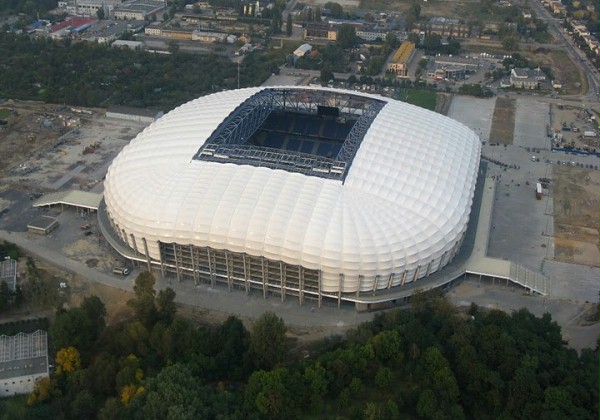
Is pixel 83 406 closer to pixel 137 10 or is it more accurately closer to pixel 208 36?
pixel 208 36

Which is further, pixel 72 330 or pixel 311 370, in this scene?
pixel 72 330

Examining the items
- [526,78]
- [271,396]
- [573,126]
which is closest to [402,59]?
[526,78]

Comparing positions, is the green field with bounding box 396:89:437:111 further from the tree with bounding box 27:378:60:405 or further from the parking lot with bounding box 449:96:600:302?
the tree with bounding box 27:378:60:405

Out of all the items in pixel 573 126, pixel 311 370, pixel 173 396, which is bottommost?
pixel 311 370

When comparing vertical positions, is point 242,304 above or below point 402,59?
below

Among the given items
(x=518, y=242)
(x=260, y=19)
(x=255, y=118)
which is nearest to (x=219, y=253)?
(x=255, y=118)

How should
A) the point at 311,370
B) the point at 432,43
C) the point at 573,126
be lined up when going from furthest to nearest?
the point at 432,43, the point at 573,126, the point at 311,370

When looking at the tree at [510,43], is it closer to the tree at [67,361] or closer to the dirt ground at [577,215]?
the dirt ground at [577,215]

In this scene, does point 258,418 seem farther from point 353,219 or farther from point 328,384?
point 353,219
